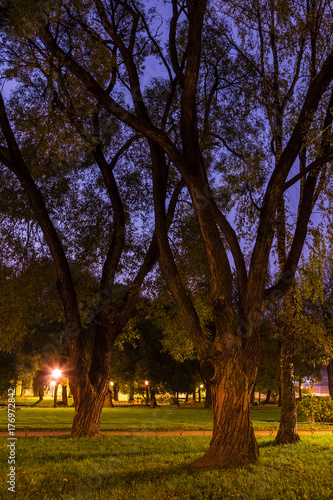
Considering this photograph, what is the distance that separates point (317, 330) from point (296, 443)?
136 inches

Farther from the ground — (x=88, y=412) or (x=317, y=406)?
(x=317, y=406)

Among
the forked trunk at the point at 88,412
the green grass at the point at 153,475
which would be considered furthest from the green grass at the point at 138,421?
the green grass at the point at 153,475

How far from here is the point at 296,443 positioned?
11727mm

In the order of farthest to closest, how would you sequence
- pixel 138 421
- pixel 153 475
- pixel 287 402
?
pixel 138 421 → pixel 287 402 → pixel 153 475

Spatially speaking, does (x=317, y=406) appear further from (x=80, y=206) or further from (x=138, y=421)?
(x=138, y=421)

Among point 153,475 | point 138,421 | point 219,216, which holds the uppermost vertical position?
point 219,216

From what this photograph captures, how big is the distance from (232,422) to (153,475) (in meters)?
1.62

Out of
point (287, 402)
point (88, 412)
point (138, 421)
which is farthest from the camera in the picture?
point (138, 421)

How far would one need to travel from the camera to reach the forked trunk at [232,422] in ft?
24.6

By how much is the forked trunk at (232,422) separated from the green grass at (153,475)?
0.31 meters

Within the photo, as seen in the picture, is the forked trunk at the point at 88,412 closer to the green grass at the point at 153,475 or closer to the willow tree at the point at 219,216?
the green grass at the point at 153,475

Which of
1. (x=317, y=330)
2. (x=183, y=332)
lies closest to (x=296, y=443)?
(x=317, y=330)

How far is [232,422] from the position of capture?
7.57m

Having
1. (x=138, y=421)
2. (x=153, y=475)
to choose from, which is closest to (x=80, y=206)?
(x=153, y=475)
